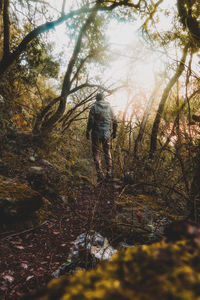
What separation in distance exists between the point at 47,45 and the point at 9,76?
201 centimetres

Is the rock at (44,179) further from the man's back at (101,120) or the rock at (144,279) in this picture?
the rock at (144,279)

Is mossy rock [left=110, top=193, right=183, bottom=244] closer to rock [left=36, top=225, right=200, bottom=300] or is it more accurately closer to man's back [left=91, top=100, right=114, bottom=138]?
rock [left=36, top=225, right=200, bottom=300]

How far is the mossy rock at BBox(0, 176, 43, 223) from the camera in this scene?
269cm

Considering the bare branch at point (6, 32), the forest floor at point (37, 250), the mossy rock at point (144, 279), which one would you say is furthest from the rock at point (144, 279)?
the bare branch at point (6, 32)

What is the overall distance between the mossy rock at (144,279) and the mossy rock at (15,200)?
8.75 ft

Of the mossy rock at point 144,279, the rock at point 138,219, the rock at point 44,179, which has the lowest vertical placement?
the rock at point 138,219

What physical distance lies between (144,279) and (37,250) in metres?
2.67

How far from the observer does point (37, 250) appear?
2.58 metres

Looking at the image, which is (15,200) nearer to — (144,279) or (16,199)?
(16,199)

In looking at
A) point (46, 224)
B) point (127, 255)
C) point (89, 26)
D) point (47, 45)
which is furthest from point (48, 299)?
point (89, 26)

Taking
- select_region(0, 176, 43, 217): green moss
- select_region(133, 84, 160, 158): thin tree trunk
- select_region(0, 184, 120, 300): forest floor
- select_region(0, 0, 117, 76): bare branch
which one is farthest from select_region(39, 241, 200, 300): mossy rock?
select_region(0, 0, 117, 76): bare branch

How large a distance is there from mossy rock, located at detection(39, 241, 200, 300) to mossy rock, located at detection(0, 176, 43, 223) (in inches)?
105

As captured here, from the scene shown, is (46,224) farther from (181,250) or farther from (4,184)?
(181,250)

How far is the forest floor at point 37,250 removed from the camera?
1.94 metres
